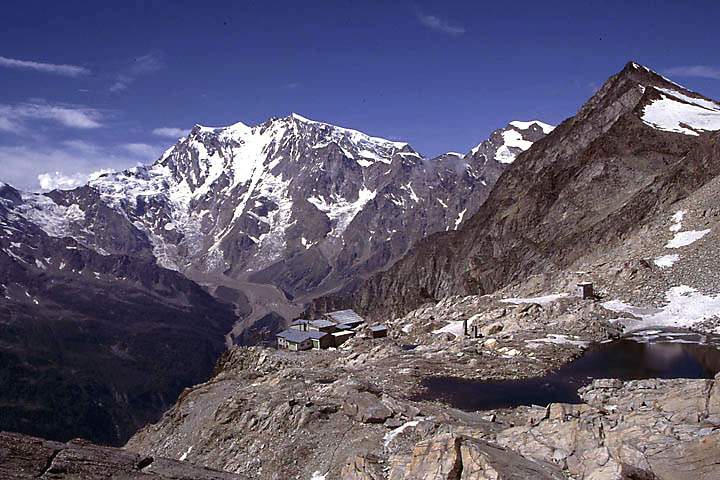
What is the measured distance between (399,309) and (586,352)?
334ft

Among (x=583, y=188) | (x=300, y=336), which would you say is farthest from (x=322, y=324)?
(x=583, y=188)

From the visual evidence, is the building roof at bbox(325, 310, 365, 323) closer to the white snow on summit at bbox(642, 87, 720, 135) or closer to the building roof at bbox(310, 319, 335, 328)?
the building roof at bbox(310, 319, 335, 328)

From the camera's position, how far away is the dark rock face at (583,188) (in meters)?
85.3

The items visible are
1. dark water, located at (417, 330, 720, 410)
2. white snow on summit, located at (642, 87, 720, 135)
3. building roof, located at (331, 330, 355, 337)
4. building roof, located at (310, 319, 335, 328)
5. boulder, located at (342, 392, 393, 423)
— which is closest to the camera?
boulder, located at (342, 392, 393, 423)

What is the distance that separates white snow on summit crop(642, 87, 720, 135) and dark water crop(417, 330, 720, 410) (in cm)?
7124

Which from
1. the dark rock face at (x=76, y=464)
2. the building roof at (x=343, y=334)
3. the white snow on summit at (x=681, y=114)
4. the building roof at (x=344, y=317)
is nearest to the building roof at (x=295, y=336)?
the building roof at (x=343, y=334)

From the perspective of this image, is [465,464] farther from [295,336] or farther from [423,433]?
[295,336]

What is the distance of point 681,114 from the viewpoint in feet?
364

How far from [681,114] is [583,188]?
81.2 feet

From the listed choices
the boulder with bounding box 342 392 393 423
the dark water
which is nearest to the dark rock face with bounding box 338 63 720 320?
the dark water

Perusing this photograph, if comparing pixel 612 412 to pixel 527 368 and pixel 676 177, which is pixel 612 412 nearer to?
pixel 527 368

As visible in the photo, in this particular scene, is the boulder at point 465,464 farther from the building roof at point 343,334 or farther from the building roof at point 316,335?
the building roof at point 343,334

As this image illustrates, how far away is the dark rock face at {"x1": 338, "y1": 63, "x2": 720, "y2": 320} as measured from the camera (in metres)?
85.3

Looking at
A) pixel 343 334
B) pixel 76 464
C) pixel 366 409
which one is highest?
pixel 343 334
